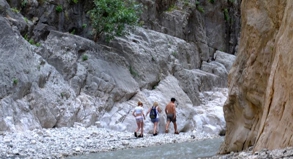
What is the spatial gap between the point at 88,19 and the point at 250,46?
17.9 meters

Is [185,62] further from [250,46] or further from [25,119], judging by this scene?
[250,46]

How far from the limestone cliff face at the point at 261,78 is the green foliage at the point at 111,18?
13355 millimetres

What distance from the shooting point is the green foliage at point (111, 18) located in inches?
933

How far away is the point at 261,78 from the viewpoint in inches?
376

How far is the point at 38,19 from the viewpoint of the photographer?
23359 millimetres

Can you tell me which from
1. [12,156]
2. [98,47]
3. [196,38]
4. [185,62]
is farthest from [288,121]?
[196,38]

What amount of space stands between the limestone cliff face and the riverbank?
187 inches

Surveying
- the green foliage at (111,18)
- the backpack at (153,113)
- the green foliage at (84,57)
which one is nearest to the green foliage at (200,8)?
the green foliage at (111,18)

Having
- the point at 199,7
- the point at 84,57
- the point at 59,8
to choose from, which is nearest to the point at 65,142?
the point at 84,57

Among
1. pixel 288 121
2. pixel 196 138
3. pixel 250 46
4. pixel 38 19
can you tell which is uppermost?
pixel 38 19

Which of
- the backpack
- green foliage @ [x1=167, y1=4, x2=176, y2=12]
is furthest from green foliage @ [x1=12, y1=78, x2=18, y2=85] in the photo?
green foliage @ [x1=167, y1=4, x2=176, y2=12]

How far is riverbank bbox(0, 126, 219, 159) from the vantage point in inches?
462

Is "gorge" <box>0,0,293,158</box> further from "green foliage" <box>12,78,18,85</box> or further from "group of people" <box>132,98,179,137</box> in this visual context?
"group of people" <box>132,98,179,137</box>

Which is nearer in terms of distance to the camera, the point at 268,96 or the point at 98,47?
the point at 268,96
